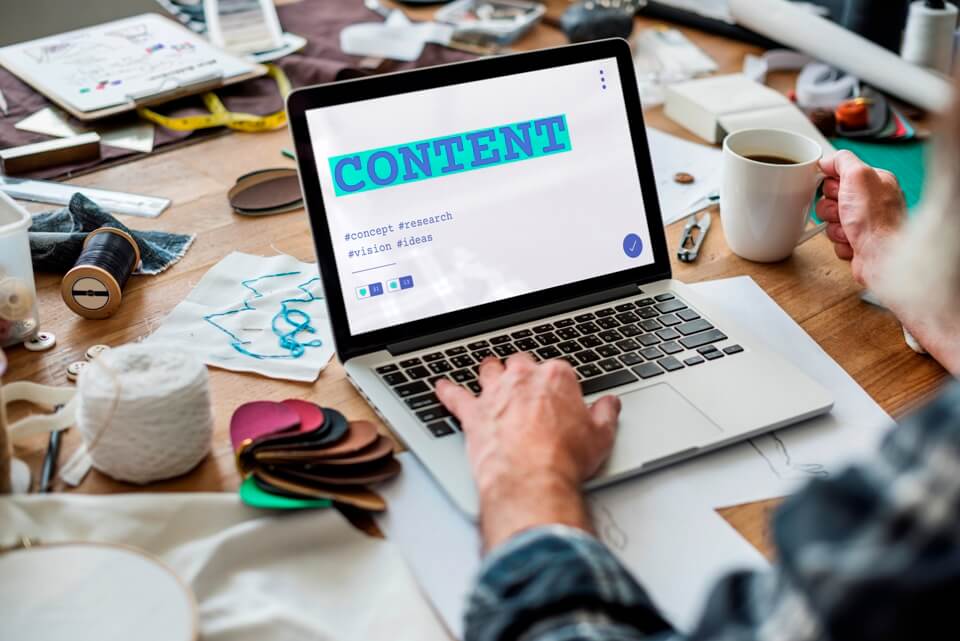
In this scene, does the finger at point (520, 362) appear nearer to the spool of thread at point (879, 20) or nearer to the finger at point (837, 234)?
the finger at point (837, 234)

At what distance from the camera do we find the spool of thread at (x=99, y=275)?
38.6 inches

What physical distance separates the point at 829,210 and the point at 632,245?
0.26 m

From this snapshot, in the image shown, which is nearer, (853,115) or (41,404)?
(41,404)

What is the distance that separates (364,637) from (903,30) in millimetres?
1474

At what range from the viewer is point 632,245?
3.32 ft

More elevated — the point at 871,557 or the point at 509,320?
the point at 871,557

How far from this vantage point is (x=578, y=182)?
991 millimetres

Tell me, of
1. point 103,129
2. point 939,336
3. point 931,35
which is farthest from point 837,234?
point 103,129

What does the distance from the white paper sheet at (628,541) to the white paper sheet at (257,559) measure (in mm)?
20

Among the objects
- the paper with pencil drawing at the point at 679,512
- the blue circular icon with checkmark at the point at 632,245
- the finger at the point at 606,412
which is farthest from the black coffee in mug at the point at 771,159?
the finger at the point at 606,412

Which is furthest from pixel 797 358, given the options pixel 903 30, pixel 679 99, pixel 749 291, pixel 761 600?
pixel 903 30

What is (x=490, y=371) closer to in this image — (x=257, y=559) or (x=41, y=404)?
(x=257, y=559)

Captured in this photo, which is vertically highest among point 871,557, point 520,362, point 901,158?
point 871,557

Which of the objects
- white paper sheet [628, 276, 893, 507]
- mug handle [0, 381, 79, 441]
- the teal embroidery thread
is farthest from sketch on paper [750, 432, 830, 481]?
mug handle [0, 381, 79, 441]
